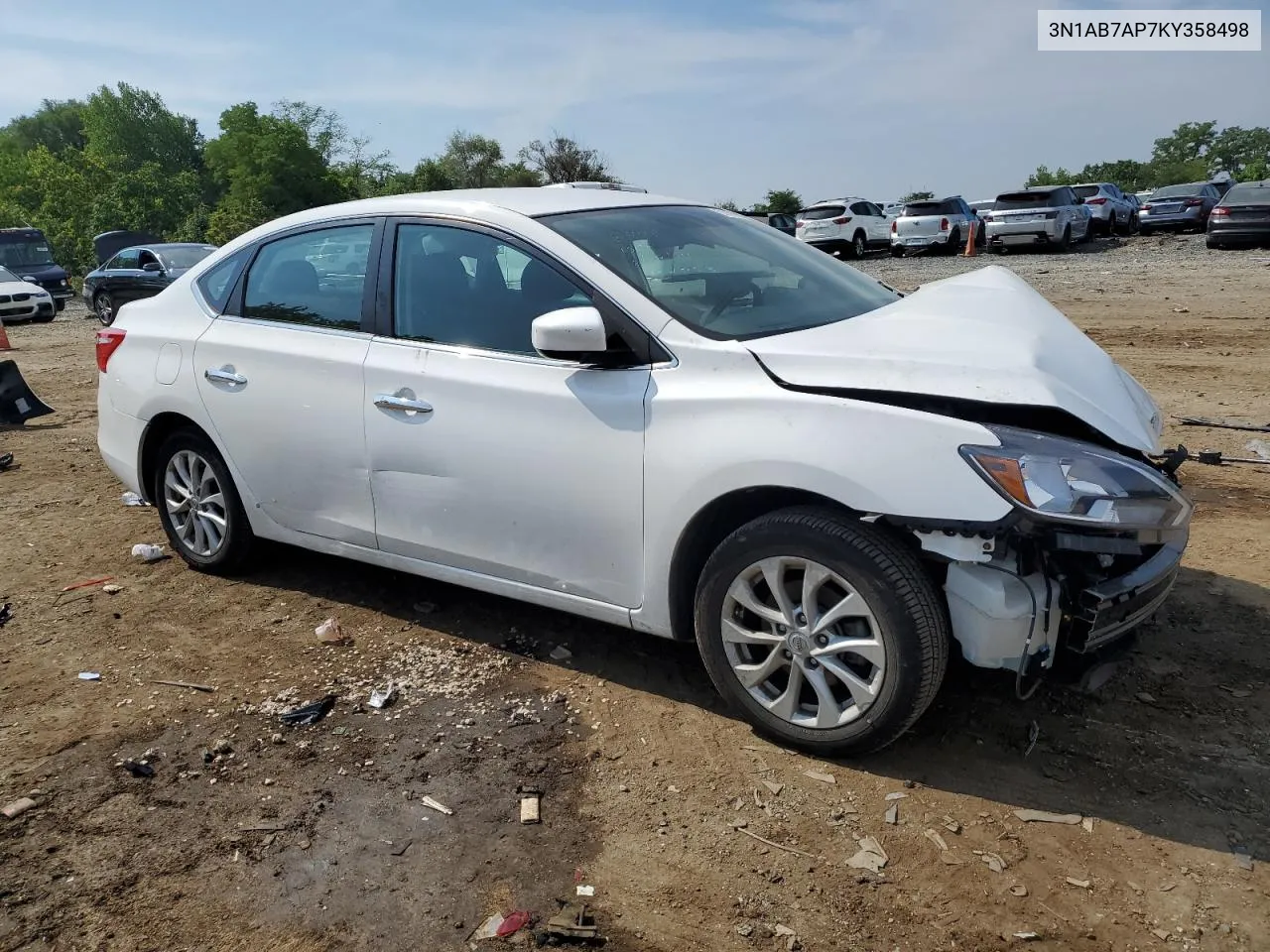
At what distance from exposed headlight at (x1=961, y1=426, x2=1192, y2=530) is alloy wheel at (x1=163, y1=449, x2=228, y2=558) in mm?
3570

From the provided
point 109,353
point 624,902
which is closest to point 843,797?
point 624,902

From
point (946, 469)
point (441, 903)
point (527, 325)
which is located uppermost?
point (527, 325)

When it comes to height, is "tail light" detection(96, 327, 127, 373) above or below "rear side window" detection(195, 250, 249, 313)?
below

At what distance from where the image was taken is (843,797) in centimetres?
304

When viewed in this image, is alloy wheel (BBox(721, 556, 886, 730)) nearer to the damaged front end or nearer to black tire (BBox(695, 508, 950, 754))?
black tire (BBox(695, 508, 950, 754))

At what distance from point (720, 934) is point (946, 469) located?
1374mm

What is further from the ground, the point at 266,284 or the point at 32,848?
the point at 266,284

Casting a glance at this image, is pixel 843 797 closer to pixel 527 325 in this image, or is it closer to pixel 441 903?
pixel 441 903

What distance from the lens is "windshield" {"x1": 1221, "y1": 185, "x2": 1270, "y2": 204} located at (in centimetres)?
2173

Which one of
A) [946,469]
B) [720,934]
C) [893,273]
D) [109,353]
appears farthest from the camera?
[893,273]

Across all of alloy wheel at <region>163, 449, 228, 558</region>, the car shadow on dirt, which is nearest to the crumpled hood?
the car shadow on dirt

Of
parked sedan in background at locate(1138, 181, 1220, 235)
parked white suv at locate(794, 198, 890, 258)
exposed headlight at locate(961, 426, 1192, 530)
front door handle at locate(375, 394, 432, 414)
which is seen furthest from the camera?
parked sedan in background at locate(1138, 181, 1220, 235)

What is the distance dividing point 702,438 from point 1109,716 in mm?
1685

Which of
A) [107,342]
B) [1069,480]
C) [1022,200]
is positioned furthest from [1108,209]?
[1069,480]
